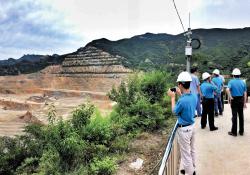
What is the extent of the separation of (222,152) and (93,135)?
2.92 m

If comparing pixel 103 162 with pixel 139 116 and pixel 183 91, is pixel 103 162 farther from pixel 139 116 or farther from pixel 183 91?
pixel 139 116

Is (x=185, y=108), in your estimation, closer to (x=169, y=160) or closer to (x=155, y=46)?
(x=169, y=160)

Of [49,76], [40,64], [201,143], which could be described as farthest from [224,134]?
[40,64]

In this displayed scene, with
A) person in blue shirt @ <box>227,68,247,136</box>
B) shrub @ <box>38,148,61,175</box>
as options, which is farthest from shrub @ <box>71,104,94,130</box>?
person in blue shirt @ <box>227,68,247,136</box>

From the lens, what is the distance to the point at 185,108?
20.6 ft

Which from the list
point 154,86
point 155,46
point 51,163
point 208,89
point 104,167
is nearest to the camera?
point 104,167

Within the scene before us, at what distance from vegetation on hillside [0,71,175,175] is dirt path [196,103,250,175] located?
5.39 feet

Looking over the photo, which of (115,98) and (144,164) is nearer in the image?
(144,164)

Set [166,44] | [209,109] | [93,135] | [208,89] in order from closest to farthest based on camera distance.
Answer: [93,135] < [209,109] < [208,89] < [166,44]

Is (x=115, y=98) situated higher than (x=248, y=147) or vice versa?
(x=115, y=98)

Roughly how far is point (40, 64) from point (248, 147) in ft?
421

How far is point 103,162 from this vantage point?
763 centimetres

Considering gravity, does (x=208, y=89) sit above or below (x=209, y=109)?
above

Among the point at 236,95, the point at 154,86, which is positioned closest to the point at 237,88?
the point at 236,95
